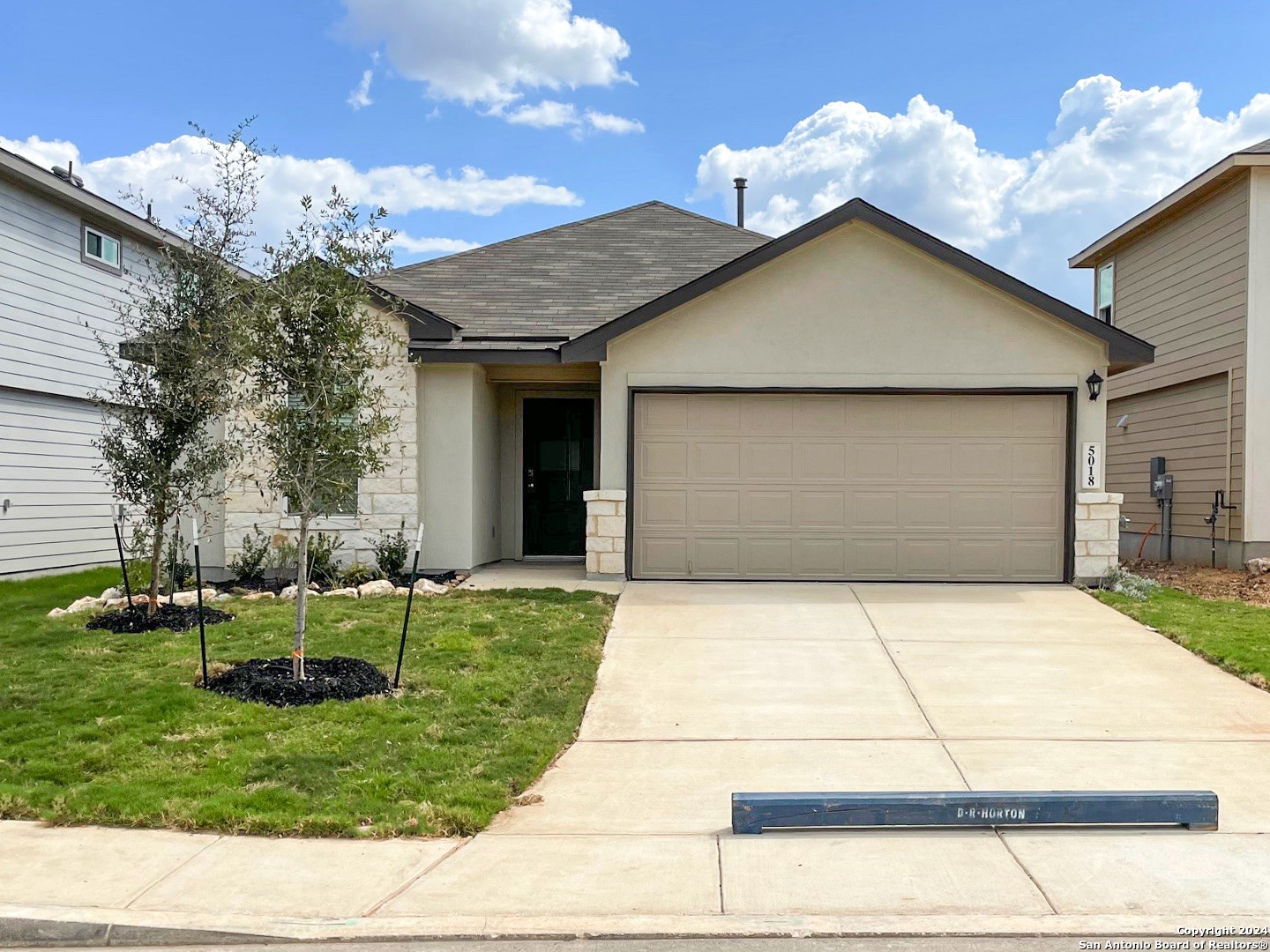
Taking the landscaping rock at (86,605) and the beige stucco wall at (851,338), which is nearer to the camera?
the landscaping rock at (86,605)

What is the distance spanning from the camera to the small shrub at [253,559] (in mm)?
12664

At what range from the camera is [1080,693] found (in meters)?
7.85

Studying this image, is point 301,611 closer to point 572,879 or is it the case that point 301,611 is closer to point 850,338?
point 572,879

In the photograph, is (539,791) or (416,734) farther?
(416,734)

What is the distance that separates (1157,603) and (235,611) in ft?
33.2

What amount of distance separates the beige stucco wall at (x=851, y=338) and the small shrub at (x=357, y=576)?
3028mm

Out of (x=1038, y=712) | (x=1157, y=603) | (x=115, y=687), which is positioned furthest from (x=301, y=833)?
(x=1157, y=603)

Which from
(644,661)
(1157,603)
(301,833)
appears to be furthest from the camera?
(1157,603)

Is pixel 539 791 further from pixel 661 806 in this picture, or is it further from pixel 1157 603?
pixel 1157 603

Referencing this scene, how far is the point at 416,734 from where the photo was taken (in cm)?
657

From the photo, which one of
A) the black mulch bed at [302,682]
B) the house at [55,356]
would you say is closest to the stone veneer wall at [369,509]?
the house at [55,356]

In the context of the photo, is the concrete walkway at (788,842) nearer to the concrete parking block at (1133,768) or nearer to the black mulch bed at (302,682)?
the concrete parking block at (1133,768)

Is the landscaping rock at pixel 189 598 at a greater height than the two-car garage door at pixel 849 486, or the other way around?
the two-car garage door at pixel 849 486

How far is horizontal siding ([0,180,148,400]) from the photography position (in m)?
14.1
